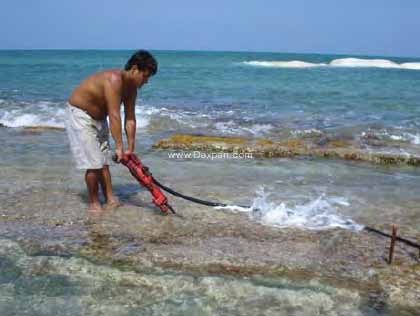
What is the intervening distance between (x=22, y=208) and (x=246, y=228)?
7.59 feet

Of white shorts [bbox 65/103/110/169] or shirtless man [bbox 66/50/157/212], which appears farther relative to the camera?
white shorts [bbox 65/103/110/169]

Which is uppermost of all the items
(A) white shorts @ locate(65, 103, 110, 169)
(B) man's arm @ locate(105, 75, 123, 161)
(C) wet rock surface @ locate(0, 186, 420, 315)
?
(B) man's arm @ locate(105, 75, 123, 161)

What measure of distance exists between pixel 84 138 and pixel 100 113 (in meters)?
0.28

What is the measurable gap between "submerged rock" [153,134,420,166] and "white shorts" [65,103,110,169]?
3.48m

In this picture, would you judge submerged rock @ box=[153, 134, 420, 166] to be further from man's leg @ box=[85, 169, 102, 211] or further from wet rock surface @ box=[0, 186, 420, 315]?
man's leg @ box=[85, 169, 102, 211]

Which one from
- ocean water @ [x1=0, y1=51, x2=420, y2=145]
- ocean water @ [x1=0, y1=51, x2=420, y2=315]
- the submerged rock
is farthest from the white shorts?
ocean water @ [x1=0, y1=51, x2=420, y2=145]

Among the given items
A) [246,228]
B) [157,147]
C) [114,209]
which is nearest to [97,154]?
[114,209]

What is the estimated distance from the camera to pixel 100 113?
447 cm

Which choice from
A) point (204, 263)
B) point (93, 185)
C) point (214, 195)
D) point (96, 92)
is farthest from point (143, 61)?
point (214, 195)

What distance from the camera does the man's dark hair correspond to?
4.09 meters

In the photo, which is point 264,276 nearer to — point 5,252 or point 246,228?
point 246,228

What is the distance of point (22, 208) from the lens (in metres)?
4.78

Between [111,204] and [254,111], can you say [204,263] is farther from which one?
[254,111]

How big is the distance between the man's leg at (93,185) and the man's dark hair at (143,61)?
1168mm
